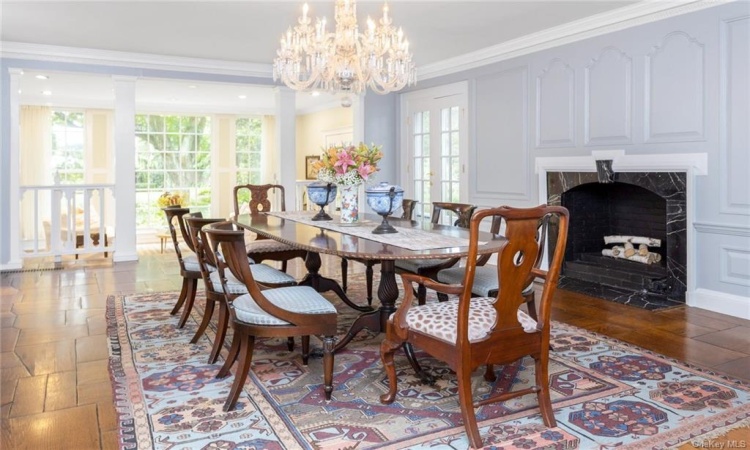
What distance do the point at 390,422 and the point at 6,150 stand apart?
5.54 m

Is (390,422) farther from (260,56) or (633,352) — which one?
(260,56)

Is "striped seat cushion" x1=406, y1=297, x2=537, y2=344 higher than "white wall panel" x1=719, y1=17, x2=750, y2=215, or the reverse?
"white wall panel" x1=719, y1=17, x2=750, y2=215

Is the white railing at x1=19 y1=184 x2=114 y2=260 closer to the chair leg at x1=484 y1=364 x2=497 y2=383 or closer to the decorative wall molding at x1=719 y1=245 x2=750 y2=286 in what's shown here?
the chair leg at x1=484 y1=364 x2=497 y2=383

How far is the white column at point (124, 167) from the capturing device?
627 centimetres

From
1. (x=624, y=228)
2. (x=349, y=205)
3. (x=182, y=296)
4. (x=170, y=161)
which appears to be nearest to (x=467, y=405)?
(x=349, y=205)

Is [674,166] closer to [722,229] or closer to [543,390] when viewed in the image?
[722,229]

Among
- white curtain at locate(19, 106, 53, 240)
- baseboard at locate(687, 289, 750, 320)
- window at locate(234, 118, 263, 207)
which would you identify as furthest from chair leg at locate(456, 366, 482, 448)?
window at locate(234, 118, 263, 207)

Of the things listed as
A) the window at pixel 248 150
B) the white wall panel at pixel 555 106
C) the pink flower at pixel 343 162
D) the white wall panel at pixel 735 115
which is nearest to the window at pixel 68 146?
the window at pixel 248 150

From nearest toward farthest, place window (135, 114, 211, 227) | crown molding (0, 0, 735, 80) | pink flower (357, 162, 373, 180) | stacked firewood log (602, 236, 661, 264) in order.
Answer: pink flower (357, 162, 373, 180), crown molding (0, 0, 735, 80), stacked firewood log (602, 236, 661, 264), window (135, 114, 211, 227)

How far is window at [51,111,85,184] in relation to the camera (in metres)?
9.26

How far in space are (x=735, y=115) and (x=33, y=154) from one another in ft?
31.3

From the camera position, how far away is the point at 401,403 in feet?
7.88

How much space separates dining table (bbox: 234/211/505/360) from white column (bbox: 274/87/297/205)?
10.5 ft

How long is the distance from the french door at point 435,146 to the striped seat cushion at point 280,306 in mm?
4253
